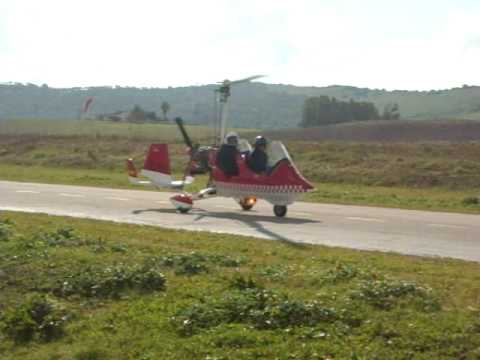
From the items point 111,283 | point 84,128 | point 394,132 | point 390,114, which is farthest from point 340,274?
point 390,114

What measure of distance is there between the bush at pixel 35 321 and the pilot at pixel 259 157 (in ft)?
36.2

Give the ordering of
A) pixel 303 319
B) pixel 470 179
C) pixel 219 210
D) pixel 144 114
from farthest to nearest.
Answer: pixel 144 114, pixel 470 179, pixel 219 210, pixel 303 319

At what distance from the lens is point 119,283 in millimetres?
9250

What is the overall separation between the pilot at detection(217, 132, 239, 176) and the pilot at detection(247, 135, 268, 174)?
0.38m

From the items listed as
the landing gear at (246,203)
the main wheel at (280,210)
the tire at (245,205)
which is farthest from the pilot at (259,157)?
the tire at (245,205)

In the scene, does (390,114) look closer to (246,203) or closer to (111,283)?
(246,203)

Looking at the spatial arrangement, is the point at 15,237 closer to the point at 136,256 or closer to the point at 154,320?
the point at 136,256

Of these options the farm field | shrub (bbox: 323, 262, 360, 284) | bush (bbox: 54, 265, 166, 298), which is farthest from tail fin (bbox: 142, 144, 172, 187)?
shrub (bbox: 323, 262, 360, 284)

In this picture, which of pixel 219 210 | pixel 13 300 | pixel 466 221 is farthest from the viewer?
pixel 219 210

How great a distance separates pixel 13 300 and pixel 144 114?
11537cm

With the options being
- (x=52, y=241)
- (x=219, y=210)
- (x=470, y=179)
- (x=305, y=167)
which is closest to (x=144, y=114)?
(x=305, y=167)

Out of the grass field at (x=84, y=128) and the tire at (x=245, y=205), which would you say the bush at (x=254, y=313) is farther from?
the grass field at (x=84, y=128)

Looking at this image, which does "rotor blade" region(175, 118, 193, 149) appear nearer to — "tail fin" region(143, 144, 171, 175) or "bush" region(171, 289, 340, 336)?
"tail fin" region(143, 144, 171, 175)

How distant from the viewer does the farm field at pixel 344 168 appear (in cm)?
2697
